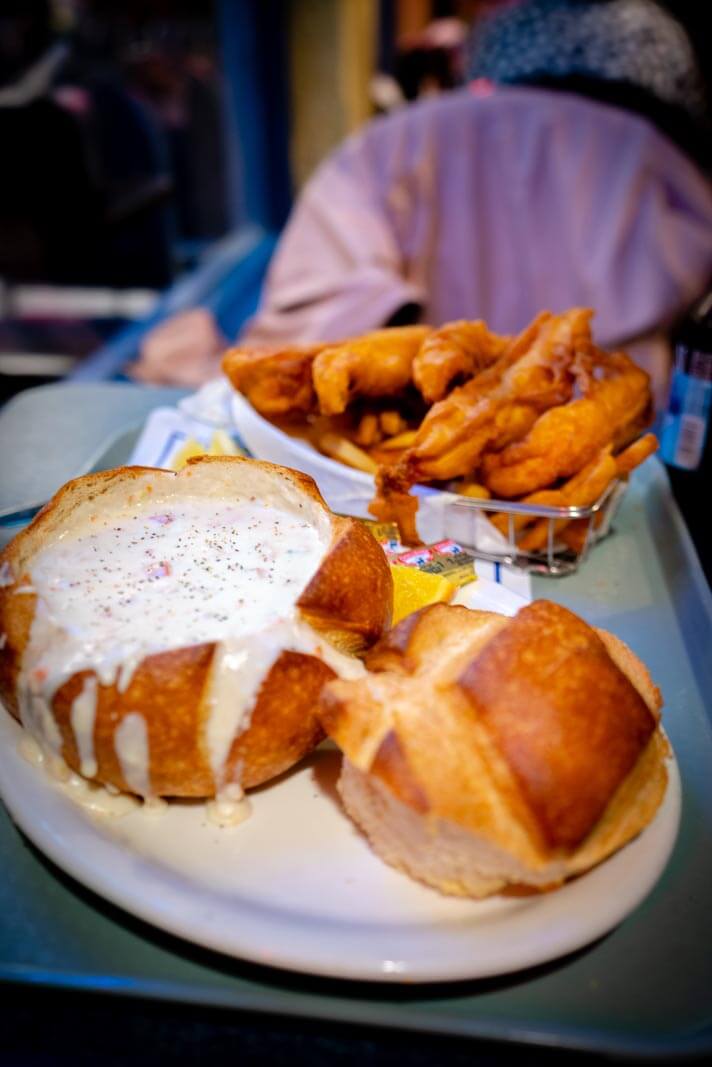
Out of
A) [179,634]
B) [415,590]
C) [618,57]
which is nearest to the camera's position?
[179,634]

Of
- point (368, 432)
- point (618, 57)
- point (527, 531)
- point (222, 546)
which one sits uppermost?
point (618, 57)

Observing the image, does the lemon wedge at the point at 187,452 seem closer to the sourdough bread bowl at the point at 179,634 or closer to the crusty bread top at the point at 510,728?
the sourdough bread bowl at the point at 179,634

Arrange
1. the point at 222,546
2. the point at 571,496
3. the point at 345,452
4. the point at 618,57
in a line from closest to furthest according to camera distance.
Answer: the point at 222,546
the point at 571,496
the point at 345,452
the point at 618,57

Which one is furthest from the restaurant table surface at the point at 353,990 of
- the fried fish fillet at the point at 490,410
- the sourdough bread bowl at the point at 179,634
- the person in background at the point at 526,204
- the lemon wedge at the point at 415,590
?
the person in background at the point at 526,204

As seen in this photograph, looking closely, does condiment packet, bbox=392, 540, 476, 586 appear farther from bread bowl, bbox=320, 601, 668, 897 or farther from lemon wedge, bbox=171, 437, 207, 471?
lemon wedge, bbox=171, 437, 207, 471

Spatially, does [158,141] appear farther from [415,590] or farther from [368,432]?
[415,590]

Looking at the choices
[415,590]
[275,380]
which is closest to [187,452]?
[275,380]

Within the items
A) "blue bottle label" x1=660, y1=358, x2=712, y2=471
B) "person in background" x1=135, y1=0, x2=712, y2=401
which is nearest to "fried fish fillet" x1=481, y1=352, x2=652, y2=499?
"blue bottle label" x1=660, y1=358, x2=712, y2=471

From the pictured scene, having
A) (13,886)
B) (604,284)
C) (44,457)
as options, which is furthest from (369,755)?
(604,284)
